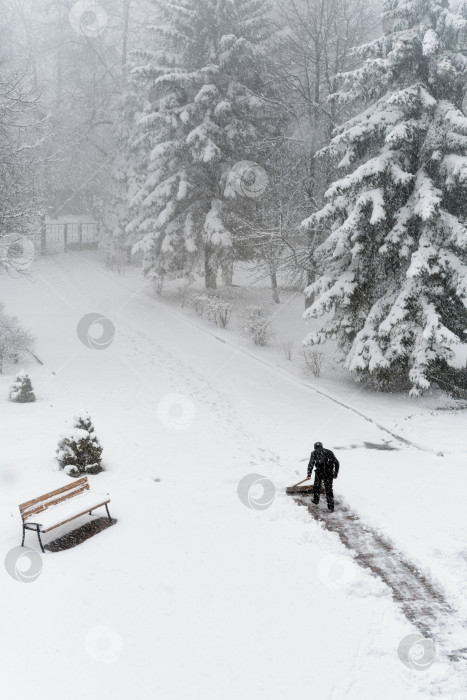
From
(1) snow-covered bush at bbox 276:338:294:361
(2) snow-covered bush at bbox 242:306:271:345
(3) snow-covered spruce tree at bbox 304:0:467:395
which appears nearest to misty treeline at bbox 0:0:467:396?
(3) snow-covered spruce tree at bbox 304:0:467:395

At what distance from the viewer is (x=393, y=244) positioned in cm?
1634

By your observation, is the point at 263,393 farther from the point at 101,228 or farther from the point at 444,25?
the point at 101,228

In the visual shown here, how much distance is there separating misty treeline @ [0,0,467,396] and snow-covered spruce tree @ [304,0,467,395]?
0.17 feet

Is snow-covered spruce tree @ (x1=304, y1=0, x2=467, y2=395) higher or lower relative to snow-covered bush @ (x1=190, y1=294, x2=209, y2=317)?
higher

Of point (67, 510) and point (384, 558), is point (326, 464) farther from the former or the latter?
point (67, 510)

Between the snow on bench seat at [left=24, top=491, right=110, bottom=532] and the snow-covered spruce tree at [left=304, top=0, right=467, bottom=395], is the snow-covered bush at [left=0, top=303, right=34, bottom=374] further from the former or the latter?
the snow on bench seat at [left=24, top=491, right=110, bottom=532]

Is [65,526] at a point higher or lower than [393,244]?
lower

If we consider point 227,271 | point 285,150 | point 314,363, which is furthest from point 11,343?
point 285,150

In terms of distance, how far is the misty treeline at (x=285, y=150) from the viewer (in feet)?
51.8

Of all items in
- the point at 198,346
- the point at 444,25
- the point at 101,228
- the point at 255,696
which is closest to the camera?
the point at 255,696

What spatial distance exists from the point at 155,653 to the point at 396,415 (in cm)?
1075

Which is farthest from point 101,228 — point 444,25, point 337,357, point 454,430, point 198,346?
point 454,430

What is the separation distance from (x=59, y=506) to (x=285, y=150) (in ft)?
63.1

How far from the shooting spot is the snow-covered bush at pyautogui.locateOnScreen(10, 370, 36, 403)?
15469 mm
